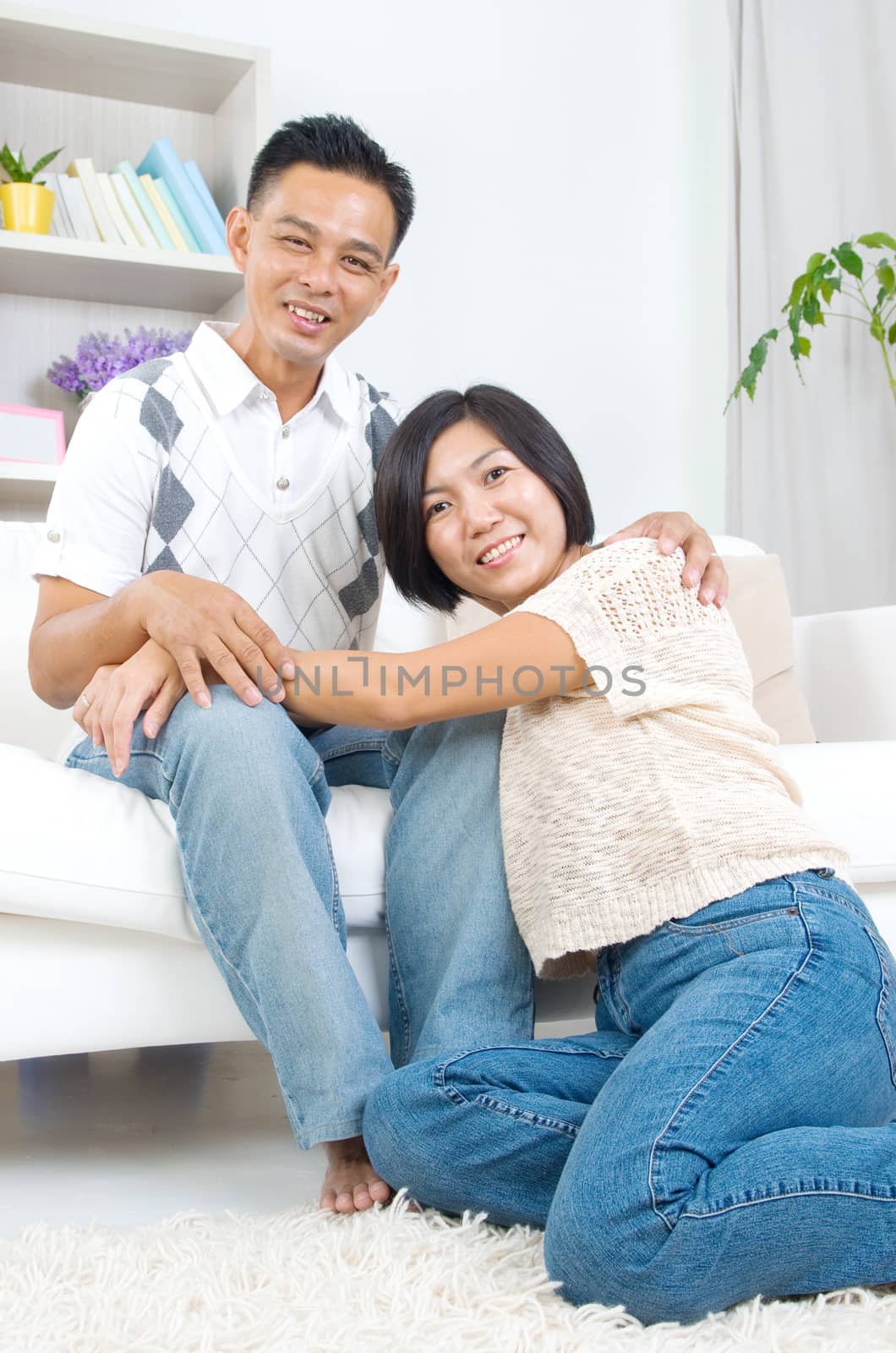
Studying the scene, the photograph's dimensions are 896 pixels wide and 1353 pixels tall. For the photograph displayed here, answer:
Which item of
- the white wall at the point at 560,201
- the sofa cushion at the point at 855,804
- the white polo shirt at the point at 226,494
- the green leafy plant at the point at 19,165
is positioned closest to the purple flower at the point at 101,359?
the green leafy plant at the point at 19,165

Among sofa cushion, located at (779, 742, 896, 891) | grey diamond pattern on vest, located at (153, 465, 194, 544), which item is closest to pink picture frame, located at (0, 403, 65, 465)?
grey diamond pattern on vest, located at (153, 465, 194, 544)

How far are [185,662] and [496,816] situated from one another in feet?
1.10

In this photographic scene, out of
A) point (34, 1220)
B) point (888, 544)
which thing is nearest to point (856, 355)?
point (888, 544)

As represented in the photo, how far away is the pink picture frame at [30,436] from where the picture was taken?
2.47 m

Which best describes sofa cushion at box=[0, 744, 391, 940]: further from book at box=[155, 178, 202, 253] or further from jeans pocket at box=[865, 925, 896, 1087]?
book at box=[155, 178, 202, 253]

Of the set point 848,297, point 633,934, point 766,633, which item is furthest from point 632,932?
point 848,297

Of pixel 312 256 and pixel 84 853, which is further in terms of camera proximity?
pixel 312 256

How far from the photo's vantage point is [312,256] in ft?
4.68

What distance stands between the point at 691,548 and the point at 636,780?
0.28 metres

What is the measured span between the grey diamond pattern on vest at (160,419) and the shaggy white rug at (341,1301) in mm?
825

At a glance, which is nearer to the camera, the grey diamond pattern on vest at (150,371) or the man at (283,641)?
the man at (283,641)

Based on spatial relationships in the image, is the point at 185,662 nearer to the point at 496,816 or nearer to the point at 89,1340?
the point at 496,816

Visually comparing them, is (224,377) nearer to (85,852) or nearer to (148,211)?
(85,852)

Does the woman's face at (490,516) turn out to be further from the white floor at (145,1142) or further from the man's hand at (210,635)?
the white floor at (145,1142)
